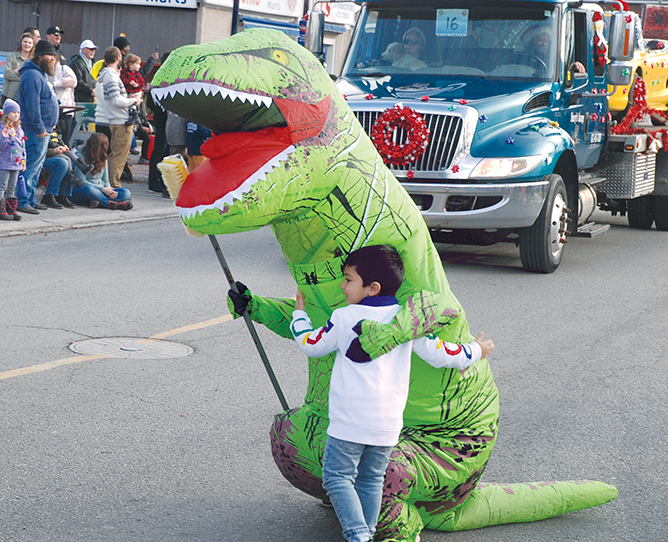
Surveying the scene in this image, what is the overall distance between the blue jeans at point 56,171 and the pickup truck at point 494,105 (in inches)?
151

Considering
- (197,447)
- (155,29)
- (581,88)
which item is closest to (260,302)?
(197,447)

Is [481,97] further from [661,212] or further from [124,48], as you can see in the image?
[124,48]

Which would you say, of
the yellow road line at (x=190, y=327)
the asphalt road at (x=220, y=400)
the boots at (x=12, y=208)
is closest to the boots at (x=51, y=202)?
the boots at (x=12, y=208)

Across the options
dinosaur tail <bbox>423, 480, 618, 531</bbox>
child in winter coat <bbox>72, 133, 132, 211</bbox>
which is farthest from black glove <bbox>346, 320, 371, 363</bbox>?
child in winter coat <bbox>72, 133, 132, 211</bbox>

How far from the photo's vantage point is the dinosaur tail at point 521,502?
3.95m

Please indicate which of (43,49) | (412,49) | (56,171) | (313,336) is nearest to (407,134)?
(412,49)

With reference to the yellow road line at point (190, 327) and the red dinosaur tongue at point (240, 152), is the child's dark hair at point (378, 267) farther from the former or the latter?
the yellow road line at point (190, 327)

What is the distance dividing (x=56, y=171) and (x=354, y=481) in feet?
33.4

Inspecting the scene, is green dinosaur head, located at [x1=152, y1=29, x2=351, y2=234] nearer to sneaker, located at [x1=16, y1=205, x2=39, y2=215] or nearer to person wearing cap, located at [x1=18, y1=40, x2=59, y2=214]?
person wearing cap, located at [x1=18, y1=40, x2=59, y2=214]

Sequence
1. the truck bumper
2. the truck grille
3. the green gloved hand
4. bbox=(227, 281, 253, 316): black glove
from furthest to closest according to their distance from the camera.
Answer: the truck grille
the truck bumper
bbox=(227, 281, 253, 316): black glove
the green gloved hand

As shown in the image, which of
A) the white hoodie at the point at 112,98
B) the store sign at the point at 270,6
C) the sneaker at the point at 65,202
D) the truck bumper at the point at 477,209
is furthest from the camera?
the store sign at the point at 270,6

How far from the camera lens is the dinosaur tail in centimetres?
395

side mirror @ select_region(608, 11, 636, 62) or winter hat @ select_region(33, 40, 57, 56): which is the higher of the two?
side mirror @ select_region(608, 11, 636, 62)

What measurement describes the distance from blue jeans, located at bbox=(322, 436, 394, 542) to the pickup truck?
20.0ft
